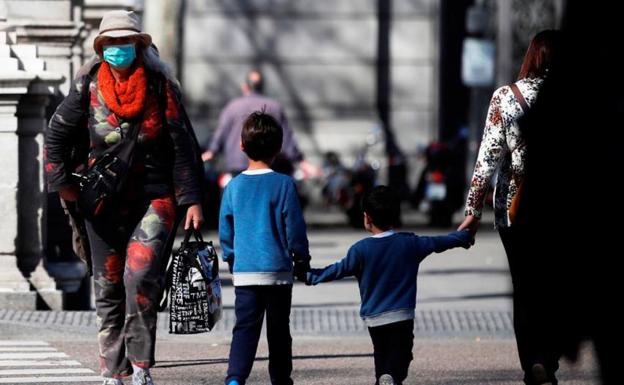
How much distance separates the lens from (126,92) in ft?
25.9

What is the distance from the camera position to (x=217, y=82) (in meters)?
25.9

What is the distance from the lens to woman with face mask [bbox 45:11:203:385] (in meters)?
7.91

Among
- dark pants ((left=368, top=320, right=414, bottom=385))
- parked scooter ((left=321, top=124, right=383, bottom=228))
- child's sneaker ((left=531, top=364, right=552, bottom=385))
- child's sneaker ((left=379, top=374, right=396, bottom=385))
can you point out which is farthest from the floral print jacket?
parked scooter ((left=321, top=124, right=383, bottom=228))

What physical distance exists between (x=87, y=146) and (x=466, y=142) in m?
19.0

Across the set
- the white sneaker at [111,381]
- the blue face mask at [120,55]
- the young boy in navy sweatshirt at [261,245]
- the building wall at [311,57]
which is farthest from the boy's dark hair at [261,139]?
the building wall at [311,57]

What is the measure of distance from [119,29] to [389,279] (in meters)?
1.56

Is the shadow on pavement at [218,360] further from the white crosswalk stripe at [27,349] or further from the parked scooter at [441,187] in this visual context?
the parked scooter at [441,187]

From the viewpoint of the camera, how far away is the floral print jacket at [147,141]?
793cm

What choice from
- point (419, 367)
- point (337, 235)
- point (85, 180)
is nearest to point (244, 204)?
point (85, 180)

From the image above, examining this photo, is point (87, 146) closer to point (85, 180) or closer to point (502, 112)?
point (85, 180)

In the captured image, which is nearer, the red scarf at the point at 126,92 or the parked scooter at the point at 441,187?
the red scarf at the point at 126,92

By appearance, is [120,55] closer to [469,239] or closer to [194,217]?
[194,217]

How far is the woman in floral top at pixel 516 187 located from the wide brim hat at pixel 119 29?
152 cm

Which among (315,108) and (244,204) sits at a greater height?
(244,204)
